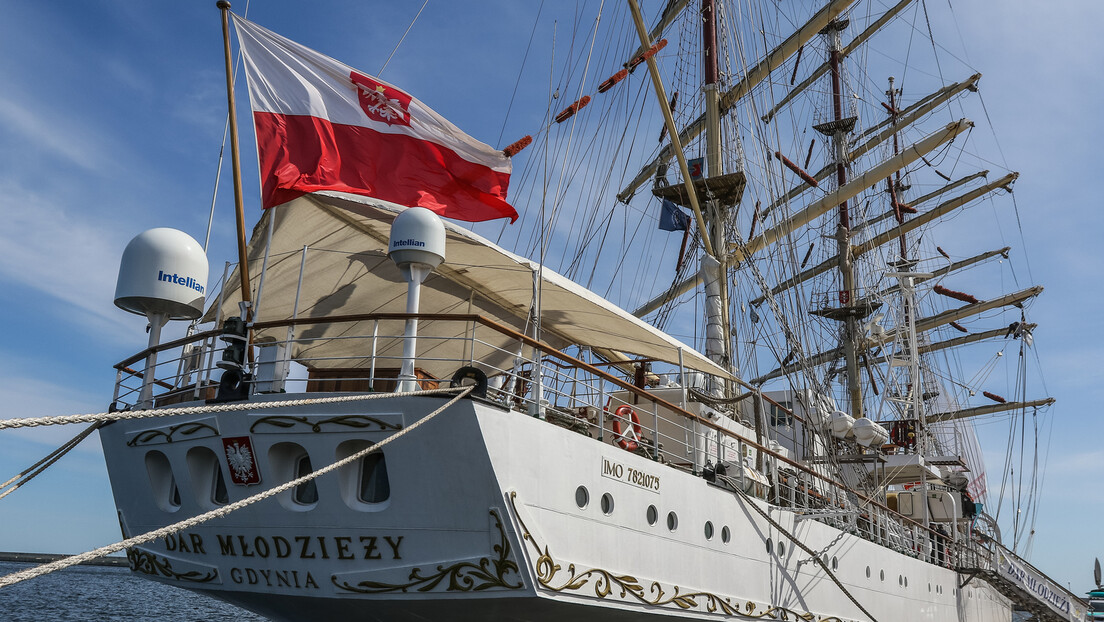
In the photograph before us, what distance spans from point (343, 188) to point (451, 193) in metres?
1.57

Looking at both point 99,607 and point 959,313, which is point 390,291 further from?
point 959,313

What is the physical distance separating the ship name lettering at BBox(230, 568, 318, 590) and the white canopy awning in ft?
9.71

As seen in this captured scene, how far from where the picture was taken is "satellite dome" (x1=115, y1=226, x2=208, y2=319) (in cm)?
1041

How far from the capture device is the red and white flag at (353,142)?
1090cm

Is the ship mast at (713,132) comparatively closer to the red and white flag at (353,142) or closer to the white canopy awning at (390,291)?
the white canopy awning at (390,291)

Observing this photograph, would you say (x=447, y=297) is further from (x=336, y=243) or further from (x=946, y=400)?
(x=946, y=400)

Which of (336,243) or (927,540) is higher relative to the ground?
(336,243)

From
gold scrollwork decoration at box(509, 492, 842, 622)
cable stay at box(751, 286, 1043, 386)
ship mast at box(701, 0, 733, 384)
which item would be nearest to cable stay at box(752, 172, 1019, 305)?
cable stay at box(751, 286, 1043, 386)

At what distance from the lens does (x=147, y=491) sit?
434 inches

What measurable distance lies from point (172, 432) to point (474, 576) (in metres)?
4.17

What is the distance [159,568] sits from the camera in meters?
11.2

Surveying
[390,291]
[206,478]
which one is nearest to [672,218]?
[390,291]

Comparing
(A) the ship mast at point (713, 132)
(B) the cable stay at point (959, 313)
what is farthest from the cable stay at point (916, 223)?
(A) the ship mast at point (713, 132)

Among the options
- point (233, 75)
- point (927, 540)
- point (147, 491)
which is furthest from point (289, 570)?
point (927, 540)
